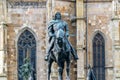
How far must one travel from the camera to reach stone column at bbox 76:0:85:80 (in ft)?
169

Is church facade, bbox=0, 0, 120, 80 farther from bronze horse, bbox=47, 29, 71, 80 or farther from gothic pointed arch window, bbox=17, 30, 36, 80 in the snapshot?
bronze horse, bbox=47, 29, 71, 80

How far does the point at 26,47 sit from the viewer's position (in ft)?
174

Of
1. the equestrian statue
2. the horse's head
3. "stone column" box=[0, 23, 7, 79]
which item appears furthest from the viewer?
"stone column" box=[0, 23, 7, 79]

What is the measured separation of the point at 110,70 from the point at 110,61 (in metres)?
0.85

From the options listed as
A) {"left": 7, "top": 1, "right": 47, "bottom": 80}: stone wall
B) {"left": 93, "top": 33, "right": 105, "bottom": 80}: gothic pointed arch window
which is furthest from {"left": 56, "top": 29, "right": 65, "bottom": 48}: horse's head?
{"left": 93, "top": 33, "right": 105, "bottom": 80}: gothic pointed arch window

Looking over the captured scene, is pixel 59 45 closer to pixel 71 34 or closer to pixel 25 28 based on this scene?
pixel 71 34

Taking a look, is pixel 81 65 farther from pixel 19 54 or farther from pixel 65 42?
pixel 65 42

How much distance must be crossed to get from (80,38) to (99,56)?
293 centimetres

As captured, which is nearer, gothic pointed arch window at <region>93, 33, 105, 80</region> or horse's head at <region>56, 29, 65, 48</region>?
horse's head at <region>56, 29, 65, 48</region>

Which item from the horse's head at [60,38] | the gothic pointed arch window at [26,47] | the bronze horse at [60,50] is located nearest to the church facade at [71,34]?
the gothic pointed arch window at [26,47]

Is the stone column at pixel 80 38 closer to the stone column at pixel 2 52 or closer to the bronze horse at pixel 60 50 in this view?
the stone column at pixel 2 52

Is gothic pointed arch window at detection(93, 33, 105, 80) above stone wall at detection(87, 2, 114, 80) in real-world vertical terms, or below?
below

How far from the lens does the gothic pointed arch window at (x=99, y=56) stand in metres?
53.9

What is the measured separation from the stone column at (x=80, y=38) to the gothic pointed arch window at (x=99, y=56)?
2149mm
